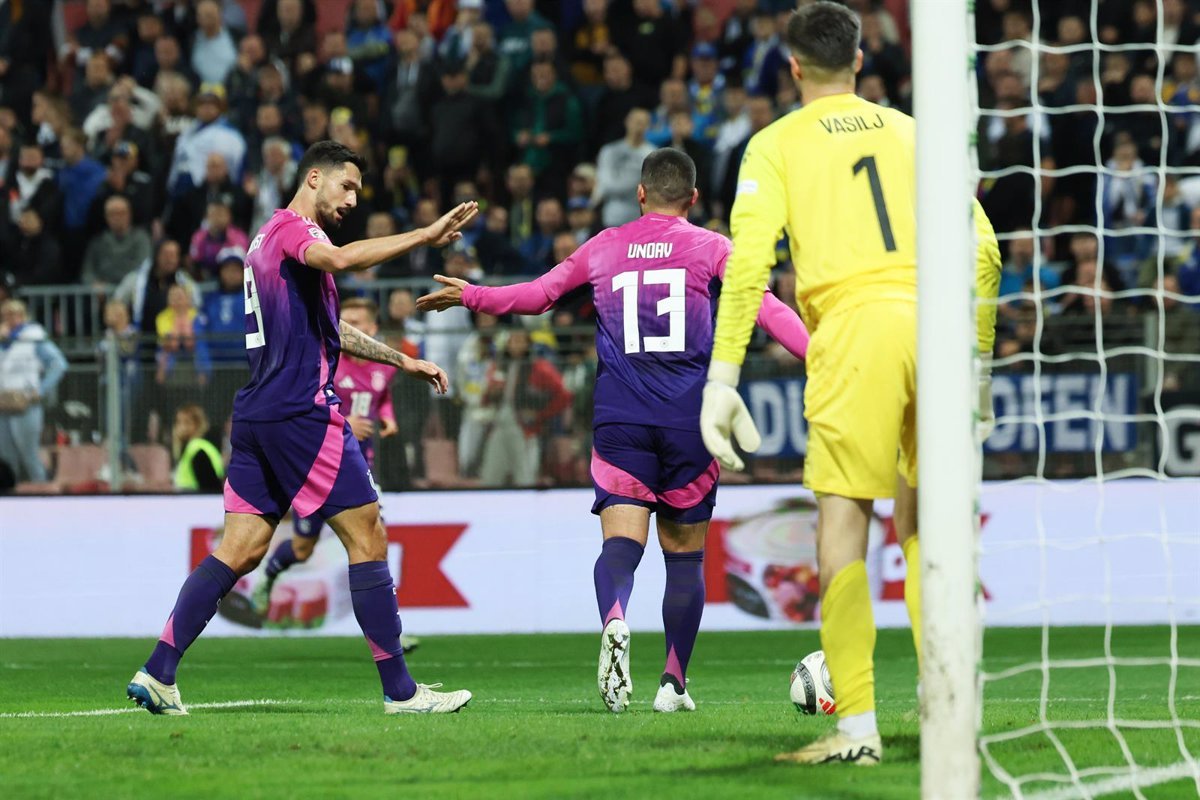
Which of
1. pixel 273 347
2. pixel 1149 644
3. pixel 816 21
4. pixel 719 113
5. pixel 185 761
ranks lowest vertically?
pixel 1149 644

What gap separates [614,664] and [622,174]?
1046 cm

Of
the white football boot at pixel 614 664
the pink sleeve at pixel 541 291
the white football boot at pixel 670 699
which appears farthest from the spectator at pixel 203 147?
the white football boot at pixel 614 664

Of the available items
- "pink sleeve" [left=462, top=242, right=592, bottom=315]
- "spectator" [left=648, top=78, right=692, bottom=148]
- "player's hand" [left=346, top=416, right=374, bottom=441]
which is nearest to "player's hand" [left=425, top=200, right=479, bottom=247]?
"pink sleeve" [left=462, top=242, right=592, bottom=315]

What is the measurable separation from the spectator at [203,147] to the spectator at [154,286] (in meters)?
1.36

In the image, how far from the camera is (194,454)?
14.7m

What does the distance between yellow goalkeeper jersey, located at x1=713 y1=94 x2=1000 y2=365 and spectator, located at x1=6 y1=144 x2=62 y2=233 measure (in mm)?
14471

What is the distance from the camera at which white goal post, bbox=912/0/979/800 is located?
4641 mm

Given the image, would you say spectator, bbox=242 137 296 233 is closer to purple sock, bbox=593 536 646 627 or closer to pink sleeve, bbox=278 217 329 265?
pink sleeve, bbox=278 217 329 265

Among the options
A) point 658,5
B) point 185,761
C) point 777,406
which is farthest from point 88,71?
point 185,761

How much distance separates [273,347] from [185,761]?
2.34 meters

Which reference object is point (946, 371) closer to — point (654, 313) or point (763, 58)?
point (654, 313)

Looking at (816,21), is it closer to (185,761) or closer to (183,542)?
(185,761)

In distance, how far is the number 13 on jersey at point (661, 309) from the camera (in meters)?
7.95

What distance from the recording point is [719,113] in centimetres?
1788
